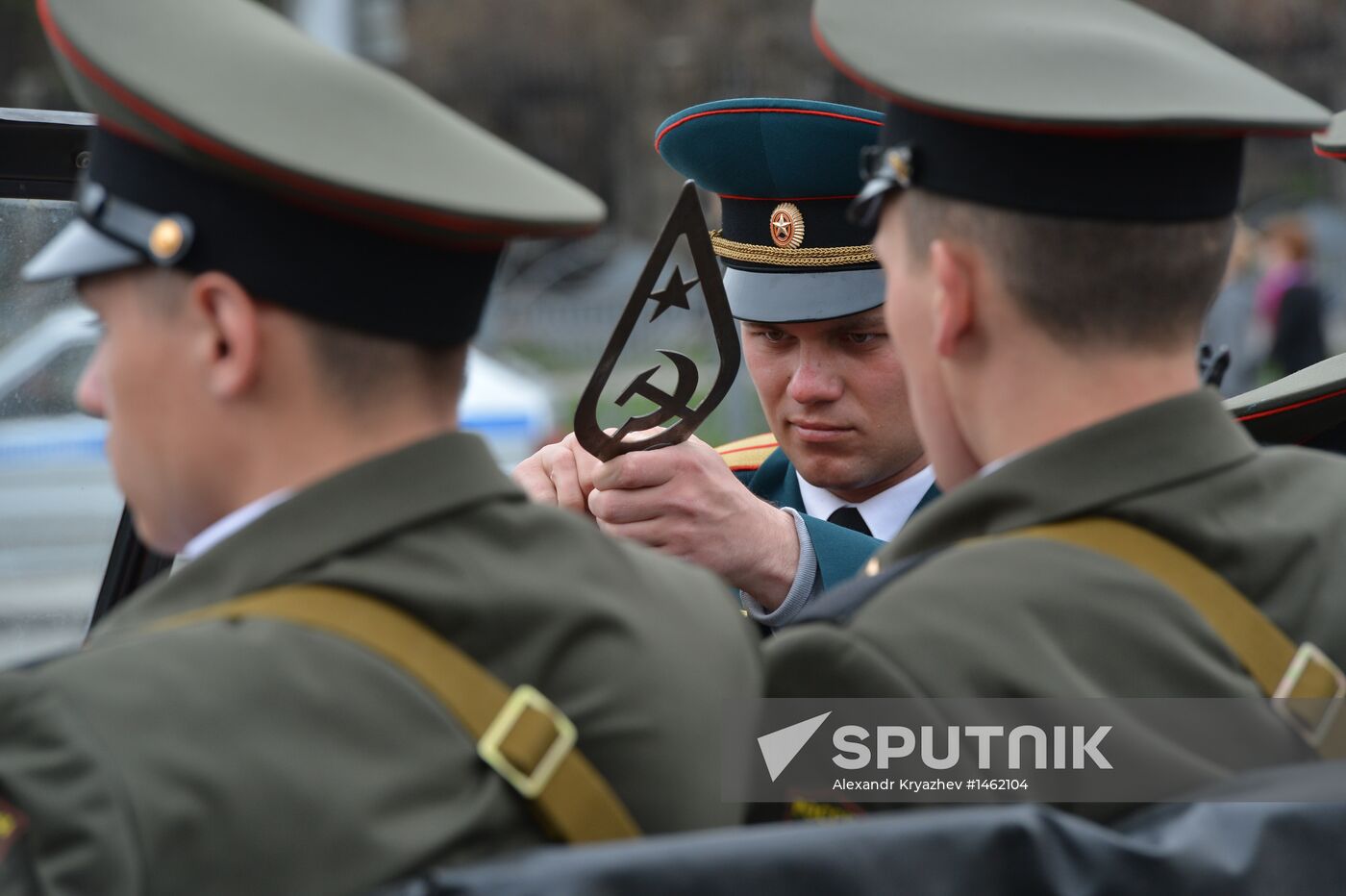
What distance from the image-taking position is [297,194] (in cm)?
162

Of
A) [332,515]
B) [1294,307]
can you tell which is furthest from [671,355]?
[1294,307]

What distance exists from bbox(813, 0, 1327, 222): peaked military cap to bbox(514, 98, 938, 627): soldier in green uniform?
1.13 meters

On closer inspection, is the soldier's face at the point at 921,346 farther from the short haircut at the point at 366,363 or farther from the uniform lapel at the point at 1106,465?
the short haircut at the point at 366,363

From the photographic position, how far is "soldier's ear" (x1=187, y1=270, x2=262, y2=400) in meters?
1.64

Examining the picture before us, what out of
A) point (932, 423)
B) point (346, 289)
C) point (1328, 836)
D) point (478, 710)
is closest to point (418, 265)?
point (346, 289)

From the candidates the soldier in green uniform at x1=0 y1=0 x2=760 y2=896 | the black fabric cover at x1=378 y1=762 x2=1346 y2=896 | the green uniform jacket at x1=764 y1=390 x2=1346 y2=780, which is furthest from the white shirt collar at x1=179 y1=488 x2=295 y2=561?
the green uniform jacket at x1=764 y1=390 x2=1346 y2=780

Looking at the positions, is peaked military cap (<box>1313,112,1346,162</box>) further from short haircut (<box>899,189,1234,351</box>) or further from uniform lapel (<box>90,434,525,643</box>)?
uniform lapel (<box>90,434,525,643</box>)

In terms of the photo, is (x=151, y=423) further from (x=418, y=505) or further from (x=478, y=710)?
(x=478, y=710)

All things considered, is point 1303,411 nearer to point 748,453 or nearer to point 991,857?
point 748,453

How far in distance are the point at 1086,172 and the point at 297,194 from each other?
2.51 ft

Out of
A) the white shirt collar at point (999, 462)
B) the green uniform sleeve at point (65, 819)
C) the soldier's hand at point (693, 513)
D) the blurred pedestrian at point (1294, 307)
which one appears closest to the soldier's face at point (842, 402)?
the soldier's hand at point (693, 513)

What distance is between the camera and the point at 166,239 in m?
1.66

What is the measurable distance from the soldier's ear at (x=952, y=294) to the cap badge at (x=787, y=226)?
1.38 meters

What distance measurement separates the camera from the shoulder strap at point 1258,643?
68.2 inches
